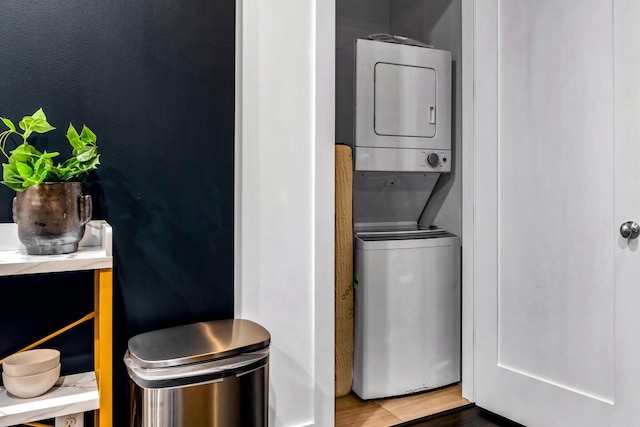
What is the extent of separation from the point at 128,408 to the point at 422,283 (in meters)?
1.50

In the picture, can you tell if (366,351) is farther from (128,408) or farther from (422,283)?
(128,408)

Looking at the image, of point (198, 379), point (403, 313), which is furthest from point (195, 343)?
point (403, 313)

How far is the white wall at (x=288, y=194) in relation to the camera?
5.60 ft

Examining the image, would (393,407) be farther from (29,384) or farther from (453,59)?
(453,59)

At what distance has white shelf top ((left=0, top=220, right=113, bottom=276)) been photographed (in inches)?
43.5

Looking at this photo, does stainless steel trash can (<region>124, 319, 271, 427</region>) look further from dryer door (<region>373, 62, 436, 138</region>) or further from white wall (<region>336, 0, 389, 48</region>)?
white wall (<region>336, 0, 389, 48</region>)

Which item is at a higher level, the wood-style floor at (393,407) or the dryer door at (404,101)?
the dryer door at (404,101)

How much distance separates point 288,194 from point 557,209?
1.13 m

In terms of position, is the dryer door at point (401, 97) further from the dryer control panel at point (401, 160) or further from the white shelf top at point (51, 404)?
the white shelf top at point (51, 404)

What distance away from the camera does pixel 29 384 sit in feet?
3.98

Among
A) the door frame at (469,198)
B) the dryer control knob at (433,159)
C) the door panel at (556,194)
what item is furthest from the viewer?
the dryer control knob at (433,159)

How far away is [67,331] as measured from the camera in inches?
56.9

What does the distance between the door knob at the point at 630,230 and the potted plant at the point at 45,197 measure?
1.81m

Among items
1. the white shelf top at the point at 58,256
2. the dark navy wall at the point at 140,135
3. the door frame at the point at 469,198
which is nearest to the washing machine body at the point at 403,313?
the door frame at the point at 469,198
